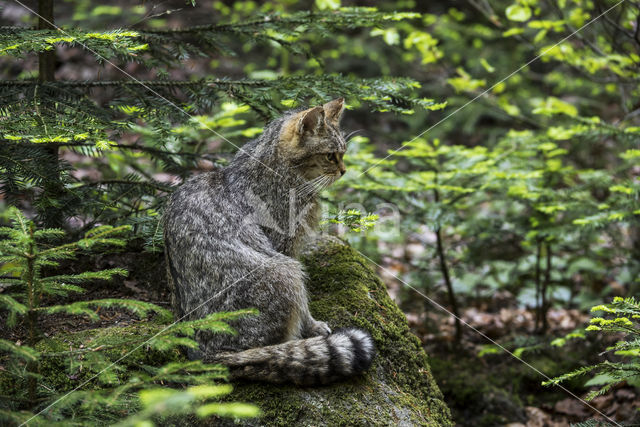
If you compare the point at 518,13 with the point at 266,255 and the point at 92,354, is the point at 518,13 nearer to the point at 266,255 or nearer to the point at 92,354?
the point at 266,255

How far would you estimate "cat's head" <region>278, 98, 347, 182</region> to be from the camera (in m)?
3.79

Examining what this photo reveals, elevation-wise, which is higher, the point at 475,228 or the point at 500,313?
the point at 475,228

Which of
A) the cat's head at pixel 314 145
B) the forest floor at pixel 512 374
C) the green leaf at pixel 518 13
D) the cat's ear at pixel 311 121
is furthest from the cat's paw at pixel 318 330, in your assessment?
the green leaf at pixel 518 13

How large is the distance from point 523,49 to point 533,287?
242 inches

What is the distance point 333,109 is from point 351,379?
2091mm

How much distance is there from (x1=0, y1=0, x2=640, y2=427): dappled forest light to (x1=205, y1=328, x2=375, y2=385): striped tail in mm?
13

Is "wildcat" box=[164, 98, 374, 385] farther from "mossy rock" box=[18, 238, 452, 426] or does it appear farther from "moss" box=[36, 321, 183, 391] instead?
"moss" box=[36, 321, 183, 391]

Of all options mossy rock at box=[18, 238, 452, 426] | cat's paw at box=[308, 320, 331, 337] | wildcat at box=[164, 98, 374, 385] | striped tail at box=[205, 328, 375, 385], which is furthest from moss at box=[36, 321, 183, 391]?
cat's paw at box=[308, 320, 331, 337]

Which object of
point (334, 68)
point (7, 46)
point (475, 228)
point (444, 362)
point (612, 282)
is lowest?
→ point (444, 362)

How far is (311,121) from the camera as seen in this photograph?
373cm

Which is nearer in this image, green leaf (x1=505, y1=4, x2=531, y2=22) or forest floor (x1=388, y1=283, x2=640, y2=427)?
forest floor (x1=388, y1=283, x2=640, y2=427)

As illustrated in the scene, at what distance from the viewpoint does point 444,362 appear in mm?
5250

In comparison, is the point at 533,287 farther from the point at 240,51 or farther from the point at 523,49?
the point at 240,51

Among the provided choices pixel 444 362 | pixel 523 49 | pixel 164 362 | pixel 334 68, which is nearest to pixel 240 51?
pixel 334 68
